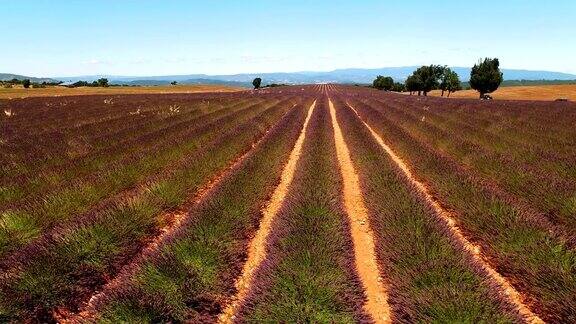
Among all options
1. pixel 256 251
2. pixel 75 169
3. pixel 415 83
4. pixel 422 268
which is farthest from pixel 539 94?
pixel 422 268

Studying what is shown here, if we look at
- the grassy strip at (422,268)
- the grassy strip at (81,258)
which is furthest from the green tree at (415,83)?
the grassy strip at (81,258)

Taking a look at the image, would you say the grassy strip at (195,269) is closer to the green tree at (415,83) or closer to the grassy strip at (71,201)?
the grassy strip at (71,201)

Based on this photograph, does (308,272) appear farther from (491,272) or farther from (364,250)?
(491,272)

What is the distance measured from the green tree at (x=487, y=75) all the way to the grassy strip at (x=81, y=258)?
2605 inches

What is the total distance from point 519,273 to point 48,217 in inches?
259

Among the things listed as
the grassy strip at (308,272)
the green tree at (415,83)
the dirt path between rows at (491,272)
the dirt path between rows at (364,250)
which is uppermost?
the green tree at (415,83)

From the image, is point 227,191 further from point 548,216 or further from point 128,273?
point 548,216

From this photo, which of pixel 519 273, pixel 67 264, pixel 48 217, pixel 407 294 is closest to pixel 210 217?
pixel 67 264

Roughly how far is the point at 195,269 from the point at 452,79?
281 feet

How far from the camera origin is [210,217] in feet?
20.2

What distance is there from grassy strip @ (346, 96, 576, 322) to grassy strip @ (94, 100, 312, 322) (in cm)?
332

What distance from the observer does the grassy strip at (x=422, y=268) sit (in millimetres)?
3619

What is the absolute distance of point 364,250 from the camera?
19.7 feet

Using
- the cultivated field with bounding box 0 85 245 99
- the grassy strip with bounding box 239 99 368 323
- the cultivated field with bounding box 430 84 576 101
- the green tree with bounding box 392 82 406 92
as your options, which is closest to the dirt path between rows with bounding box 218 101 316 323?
the grassy strip with bounding box 239 99 368 323
